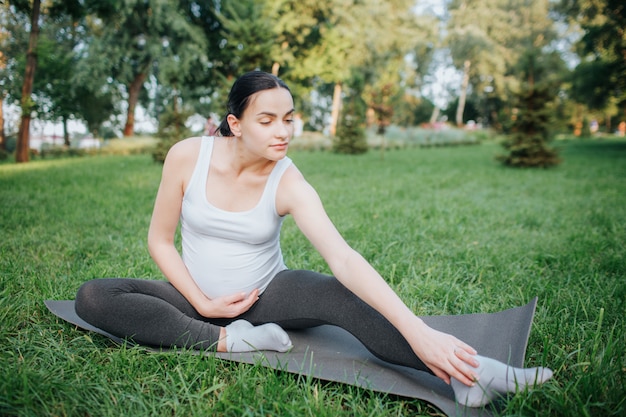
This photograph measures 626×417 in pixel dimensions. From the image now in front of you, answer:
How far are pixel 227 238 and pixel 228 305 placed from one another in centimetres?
29

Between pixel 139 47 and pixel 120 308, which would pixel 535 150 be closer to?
pixel 120 308

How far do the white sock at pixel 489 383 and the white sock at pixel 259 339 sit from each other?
68 centimetres

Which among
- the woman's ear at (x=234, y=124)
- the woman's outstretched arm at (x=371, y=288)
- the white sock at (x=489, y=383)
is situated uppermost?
the woman's ear at (x=234, y=124)

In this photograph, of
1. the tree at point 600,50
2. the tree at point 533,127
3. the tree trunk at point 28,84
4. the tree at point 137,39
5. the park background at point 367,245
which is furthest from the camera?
the tree at point 137,39

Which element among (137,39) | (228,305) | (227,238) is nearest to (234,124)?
(227,238)

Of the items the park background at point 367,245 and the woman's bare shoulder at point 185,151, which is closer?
the park background at point 367,245

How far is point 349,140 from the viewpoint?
53.6 feet

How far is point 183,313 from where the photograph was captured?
1813 millimetres

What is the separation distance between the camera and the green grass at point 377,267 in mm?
1419

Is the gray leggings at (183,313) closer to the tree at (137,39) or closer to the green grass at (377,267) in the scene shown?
the green grass at (377,267)

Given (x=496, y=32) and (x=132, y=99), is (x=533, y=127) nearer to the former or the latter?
(x=132, y=99)

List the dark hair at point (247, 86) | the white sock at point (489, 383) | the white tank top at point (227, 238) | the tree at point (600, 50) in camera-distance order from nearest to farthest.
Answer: the white sock at point (489, 383)
the dark hair at point (247, 86)
the white tank top at point (227, 238)
the tree at point (600, 50)

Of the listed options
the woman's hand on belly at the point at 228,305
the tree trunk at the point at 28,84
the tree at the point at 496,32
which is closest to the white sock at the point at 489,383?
the woman's hand on belly at the point at 228,305

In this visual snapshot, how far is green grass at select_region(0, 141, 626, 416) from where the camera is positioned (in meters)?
1.42
